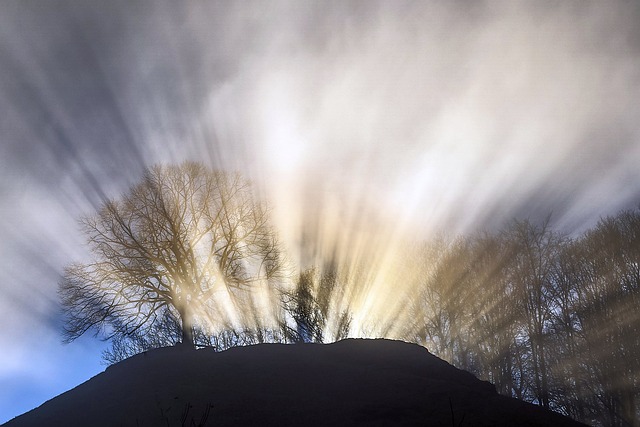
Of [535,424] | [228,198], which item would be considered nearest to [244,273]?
[228,198]

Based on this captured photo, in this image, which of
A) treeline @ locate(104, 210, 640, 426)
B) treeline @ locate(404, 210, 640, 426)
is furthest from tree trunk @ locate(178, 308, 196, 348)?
treeline @ locate(404, 210, 640, 426)

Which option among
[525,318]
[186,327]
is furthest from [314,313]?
[525,318]

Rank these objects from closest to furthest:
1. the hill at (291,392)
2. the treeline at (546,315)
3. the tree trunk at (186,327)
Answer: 1. the hill at (291,392)
2. the tree trunk at (186,327)
3. the treeline at (546,315)

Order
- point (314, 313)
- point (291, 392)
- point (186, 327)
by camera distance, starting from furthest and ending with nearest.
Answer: point (314, 313)
point (186, 327)
point (291, 392)

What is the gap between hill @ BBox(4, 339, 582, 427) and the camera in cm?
870

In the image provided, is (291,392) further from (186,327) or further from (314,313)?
(314,313)

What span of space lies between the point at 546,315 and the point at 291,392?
23053 mm

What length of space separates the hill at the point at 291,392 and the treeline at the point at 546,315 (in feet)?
56.4

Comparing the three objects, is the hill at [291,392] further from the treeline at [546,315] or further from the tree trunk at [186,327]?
the treeline at [546,315]

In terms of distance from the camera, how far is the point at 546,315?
90.3 ft

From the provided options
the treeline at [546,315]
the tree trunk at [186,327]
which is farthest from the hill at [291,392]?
Result: the treeline at [546,315]

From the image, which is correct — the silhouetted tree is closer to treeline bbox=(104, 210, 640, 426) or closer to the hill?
treeline bbox=(104, 210, 640, 426)

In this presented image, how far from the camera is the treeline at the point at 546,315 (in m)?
24.2

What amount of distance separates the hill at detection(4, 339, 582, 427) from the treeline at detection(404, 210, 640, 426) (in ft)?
56.4
